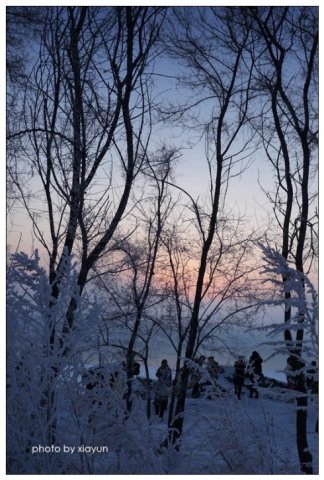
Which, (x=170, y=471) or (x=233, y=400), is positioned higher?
(x=233, y=400)

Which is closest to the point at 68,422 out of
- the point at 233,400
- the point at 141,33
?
the point at 233,400

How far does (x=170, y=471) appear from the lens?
3174mm

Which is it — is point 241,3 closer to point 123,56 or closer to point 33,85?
point 123,56

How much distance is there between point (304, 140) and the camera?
6523 millimetres

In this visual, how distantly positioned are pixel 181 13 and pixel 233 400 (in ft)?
16.9

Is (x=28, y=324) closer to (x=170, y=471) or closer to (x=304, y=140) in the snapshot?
(x=170, y=471)

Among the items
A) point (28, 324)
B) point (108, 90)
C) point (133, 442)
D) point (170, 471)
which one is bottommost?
point (170, 471)

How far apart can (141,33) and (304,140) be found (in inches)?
104


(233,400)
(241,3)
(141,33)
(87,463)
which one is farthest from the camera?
(141,33)

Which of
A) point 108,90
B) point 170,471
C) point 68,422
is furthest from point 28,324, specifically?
point 108,90

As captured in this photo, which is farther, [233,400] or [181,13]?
Result: [181,13]
